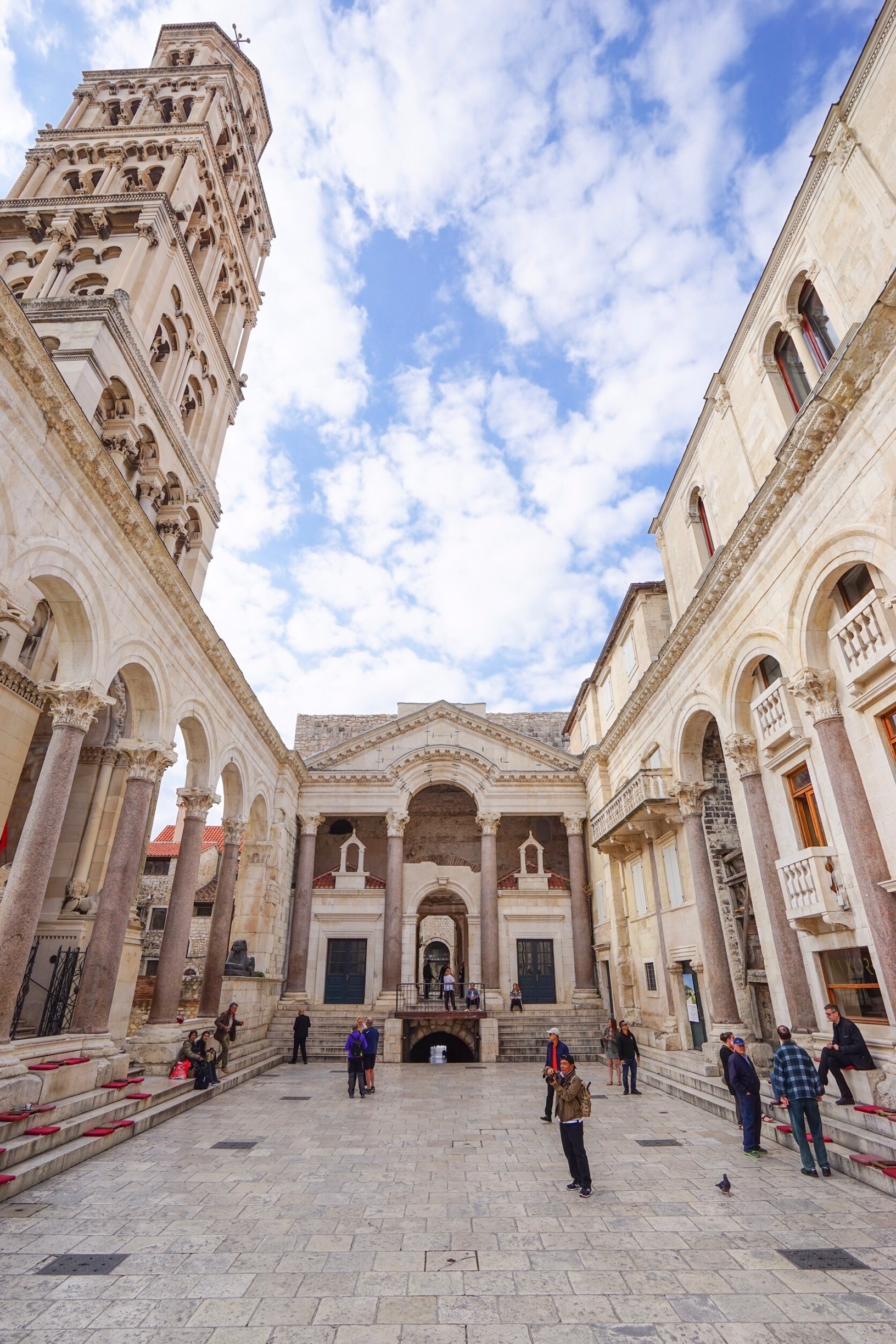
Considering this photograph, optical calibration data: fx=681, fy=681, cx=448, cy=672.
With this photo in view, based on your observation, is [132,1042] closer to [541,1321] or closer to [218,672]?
[218,672]

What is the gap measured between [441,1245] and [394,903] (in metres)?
19.4

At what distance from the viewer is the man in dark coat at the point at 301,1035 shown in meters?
20.6

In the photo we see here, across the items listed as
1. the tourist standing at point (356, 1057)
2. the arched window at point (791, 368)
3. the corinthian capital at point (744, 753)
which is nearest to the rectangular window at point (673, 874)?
the corinthian capital at point (744, 753)

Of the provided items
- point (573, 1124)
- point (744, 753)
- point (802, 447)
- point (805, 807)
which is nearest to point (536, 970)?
point (744, 753)

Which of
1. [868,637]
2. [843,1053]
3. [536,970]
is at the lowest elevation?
[843,1053]

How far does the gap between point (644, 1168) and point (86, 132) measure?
29.7m

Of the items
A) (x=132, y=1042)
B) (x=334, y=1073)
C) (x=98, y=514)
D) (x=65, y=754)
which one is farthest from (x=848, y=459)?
(x=334, y=1073)

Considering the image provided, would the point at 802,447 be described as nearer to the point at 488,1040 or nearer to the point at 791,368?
the point at 791,368

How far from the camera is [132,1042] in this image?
14.8 metres

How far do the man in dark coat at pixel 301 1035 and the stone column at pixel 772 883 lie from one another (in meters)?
14.2

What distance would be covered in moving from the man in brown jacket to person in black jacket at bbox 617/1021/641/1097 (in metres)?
7.84

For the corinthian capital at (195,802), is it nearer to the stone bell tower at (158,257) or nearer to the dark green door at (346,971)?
the stone bell tower at (158,257)

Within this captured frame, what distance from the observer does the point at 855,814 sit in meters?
10.2

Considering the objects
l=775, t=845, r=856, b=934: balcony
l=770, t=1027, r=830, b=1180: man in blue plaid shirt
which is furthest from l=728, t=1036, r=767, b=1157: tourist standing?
l=775, t=845, r=856, b=934: balcony
